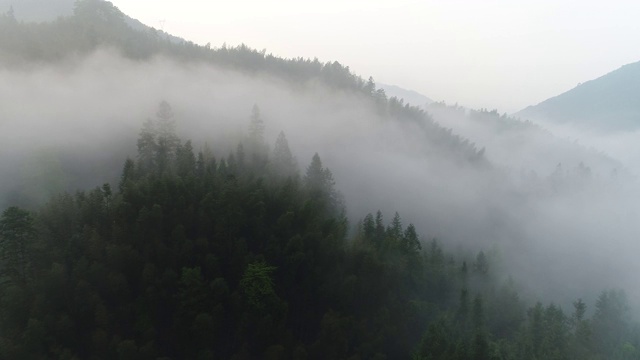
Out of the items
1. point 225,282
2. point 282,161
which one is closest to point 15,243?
point 225,282

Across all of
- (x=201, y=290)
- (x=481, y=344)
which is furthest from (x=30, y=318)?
(x=481, y=344)

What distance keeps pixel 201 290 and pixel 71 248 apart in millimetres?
15290

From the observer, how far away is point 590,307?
142750 millimetres

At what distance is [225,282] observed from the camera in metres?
54.9

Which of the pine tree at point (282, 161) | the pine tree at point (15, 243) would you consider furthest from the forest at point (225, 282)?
the pine tree at point (282, 161)

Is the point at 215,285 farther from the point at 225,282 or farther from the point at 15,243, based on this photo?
the point at 15,243

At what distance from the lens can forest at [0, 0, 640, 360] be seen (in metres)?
51.0

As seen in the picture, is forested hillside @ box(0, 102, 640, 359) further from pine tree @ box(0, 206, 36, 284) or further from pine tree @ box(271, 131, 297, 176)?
pine tree @ box(271, 131, 297, 176)

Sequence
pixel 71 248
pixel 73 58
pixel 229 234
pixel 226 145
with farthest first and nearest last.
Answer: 1. pixel 73 58
2. pixel 226 145
3. pixel 229 234
4. pixel 71 248

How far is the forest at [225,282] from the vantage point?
51.0 m

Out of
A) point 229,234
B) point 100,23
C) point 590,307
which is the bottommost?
point 590,307

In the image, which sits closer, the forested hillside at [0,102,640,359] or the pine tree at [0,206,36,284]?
the forested hillside at [0,102,640,359]

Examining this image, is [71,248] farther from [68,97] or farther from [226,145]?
[68,97]

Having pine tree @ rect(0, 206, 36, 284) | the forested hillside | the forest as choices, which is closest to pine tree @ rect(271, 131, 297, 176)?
the forest
